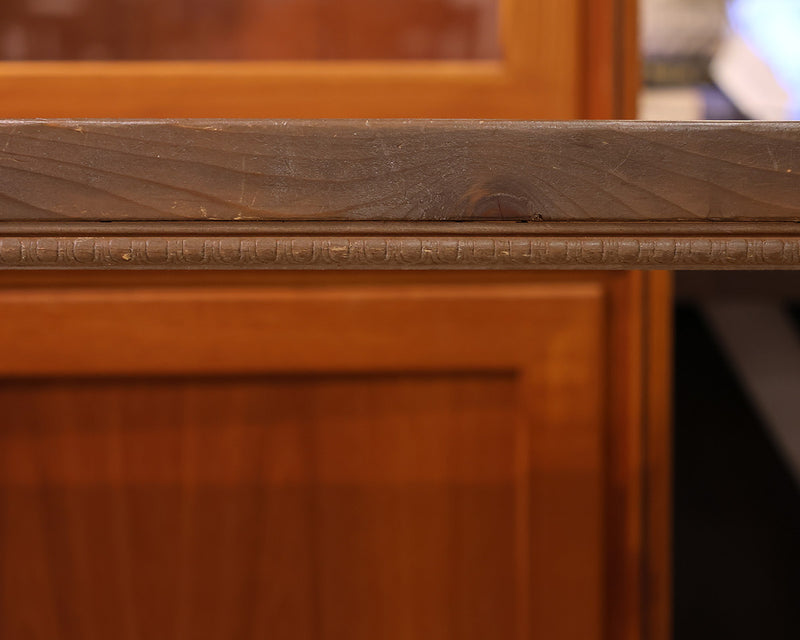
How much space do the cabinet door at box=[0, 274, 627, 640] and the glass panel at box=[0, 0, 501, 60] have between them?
0.18 meters

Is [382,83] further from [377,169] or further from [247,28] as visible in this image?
[377,169]

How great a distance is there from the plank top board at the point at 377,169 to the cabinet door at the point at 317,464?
28 cm

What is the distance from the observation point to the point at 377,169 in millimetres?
180

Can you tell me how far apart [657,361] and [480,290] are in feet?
0.46

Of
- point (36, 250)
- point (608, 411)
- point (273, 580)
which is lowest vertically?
point (273, 580)

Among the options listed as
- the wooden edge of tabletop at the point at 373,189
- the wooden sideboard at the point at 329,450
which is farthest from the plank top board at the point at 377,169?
the wooden sideboard at the point at 329,450

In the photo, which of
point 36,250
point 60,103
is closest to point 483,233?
point 36,250

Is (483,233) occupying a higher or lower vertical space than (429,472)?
higher

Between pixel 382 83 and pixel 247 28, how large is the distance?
13cm

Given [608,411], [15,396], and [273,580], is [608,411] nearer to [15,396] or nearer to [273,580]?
[273,580]

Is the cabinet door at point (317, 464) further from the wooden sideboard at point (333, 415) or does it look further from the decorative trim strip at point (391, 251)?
the decorative trim strip at point (391, 251)

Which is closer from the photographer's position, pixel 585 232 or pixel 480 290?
pixel 585 232

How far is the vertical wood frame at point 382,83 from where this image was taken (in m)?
0.46

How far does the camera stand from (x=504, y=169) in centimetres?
18
